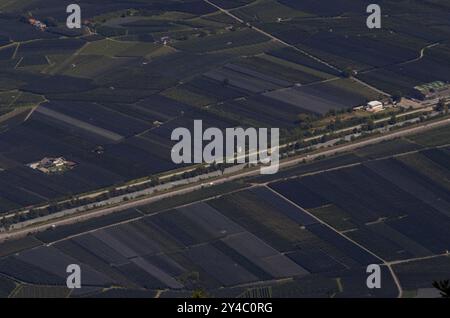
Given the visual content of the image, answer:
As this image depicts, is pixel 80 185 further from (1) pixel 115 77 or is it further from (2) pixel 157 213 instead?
(1) pixel 115 77

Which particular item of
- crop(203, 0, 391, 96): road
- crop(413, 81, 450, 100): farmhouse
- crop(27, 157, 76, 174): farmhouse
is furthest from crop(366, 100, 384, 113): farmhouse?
crop(27, 157, 76, 174): farmhouse

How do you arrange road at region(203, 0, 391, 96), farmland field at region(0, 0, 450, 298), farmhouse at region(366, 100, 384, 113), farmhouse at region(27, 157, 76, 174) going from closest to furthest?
farmland field at region(0, 0, 450, 298) → farmhouse at region(27, 157, 76, 174) → farmhouse at region(366, 100, 384, 113) → road at region(203, 0, 391, 96)

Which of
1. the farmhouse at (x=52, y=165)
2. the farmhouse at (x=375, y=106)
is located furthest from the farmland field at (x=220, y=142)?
the farmhouse at (x=375, y=106)

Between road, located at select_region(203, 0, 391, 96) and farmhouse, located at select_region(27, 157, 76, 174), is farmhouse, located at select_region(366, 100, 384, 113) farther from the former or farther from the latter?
farmhouse, located at select_region(27, 157, 76, 174)

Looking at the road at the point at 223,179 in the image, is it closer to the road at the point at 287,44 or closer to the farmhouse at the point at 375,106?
the farmhouse at the point at 375,106

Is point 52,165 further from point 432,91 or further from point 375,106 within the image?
point 432,91

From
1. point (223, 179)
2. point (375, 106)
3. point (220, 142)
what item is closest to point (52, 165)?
point (220, 142)
